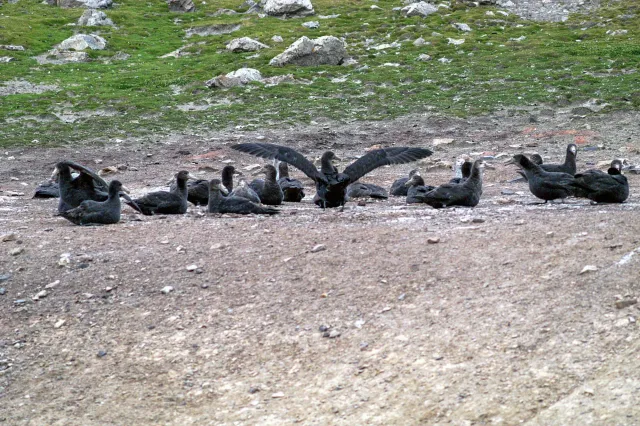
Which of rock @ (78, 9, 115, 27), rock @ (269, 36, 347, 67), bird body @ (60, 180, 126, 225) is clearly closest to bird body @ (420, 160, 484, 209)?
bird body @ (60, 180, 126, 225)

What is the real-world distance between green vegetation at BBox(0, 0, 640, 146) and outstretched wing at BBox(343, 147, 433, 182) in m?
10.5

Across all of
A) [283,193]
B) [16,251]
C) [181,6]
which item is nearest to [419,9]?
[181,6]

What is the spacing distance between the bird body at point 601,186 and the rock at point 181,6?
1551 inches

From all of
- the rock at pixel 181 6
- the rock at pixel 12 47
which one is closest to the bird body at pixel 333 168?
the rock at pixel 12 47

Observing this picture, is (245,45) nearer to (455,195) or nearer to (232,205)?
(232,205)

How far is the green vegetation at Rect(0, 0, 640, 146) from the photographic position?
2344 centimetres

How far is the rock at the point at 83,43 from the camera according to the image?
36406mm

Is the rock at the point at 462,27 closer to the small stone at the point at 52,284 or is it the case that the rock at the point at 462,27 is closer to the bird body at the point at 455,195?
the bird body at the point at 455,195

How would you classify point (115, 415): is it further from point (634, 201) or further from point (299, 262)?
point (634, 201)

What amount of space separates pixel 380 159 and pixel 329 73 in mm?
17704

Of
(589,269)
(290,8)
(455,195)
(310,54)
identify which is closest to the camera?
(589,269)

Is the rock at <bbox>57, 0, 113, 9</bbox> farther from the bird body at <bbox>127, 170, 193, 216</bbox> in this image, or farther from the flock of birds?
the bird body at <bbox>127, 170, 193, 216</bbox>

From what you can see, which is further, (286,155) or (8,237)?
(286,155)

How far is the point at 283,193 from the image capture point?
1329cm
